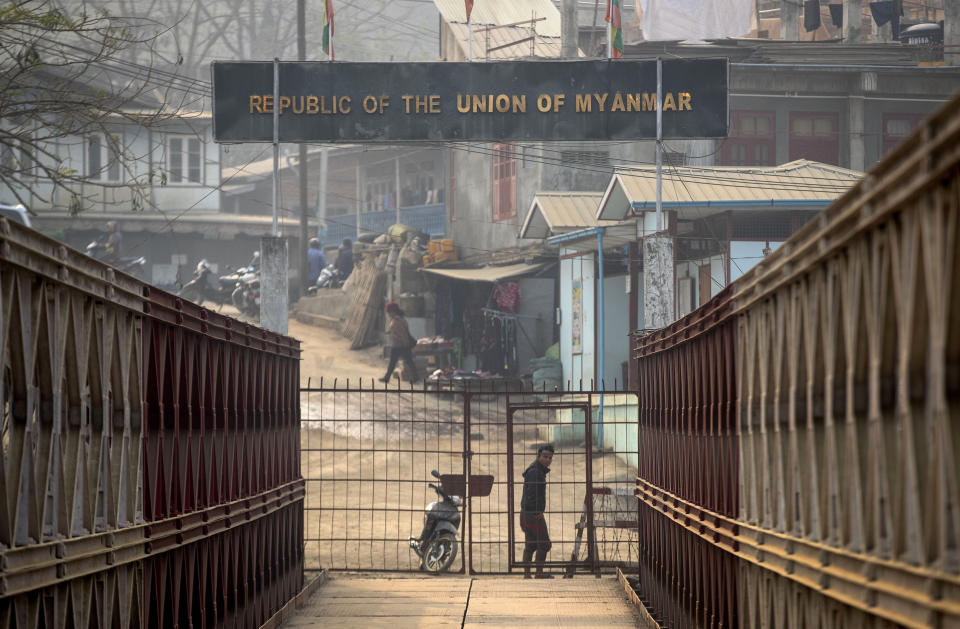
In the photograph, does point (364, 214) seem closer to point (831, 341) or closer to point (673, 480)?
point (673, 480)

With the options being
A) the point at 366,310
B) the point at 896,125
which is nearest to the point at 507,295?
the point at 366,310

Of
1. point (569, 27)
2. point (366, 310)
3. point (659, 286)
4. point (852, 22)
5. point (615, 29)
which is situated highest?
point (569, 27)

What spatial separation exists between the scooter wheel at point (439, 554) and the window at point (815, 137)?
1794cm

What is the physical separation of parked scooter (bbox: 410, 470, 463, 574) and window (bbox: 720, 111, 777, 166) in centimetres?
1676

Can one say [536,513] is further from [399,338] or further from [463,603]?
[399,338]

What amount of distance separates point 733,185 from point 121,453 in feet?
56.4

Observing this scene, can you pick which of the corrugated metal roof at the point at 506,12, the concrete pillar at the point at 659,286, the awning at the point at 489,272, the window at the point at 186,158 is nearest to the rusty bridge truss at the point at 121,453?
the concrete pillar at the point at 659,286

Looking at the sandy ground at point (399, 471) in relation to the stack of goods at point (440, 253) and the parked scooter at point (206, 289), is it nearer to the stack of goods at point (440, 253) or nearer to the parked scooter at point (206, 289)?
the parked scooter at point (206, 289)

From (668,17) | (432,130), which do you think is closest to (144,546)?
(432,130)

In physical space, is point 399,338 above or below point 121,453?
above

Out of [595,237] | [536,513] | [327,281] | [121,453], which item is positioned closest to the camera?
[121,453]

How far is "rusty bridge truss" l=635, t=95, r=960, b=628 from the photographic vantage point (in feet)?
13.0

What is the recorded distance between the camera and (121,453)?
7.34 metres

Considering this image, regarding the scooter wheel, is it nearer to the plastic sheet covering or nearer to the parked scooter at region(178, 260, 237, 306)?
the plastic sheet covering
